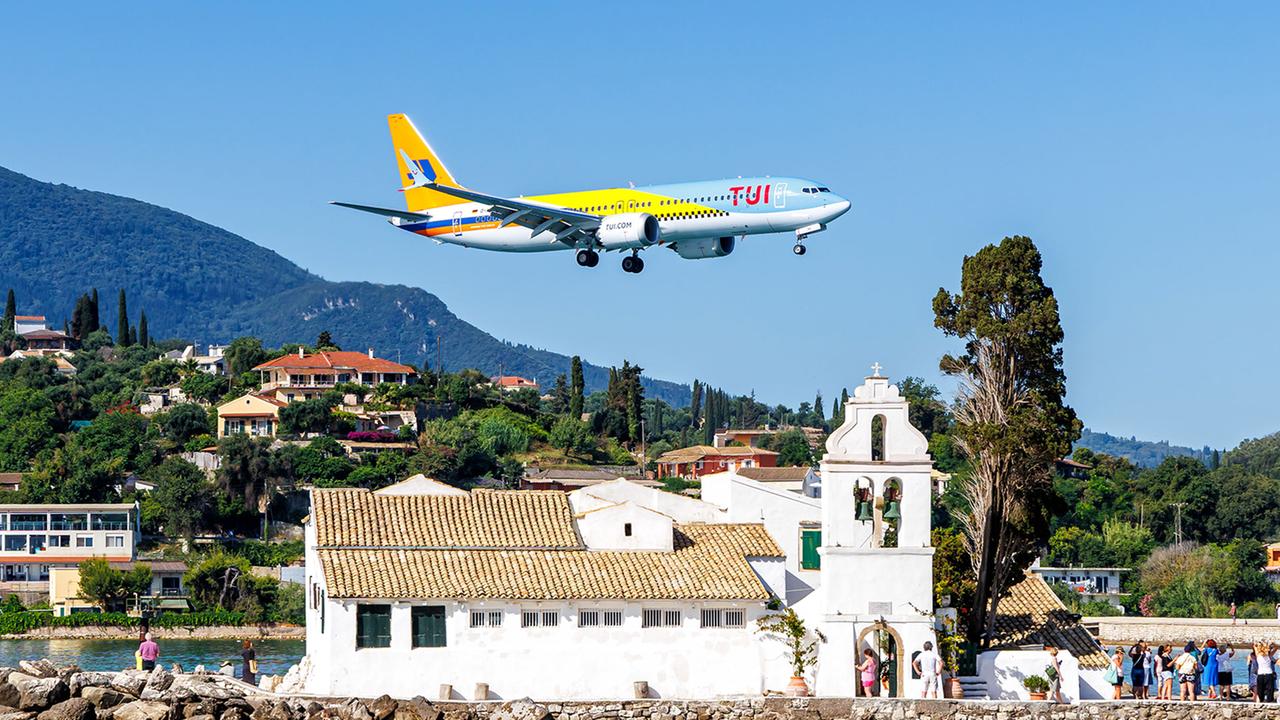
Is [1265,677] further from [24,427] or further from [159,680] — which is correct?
[24,427]

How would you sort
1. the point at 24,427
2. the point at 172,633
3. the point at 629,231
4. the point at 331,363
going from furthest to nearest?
1. the point at 331,363
2. the point at 24,427
3. the point at 172,633
4. the point at 629,231

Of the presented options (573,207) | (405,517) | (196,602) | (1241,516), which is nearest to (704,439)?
(1241,516)

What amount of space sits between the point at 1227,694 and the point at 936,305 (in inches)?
296

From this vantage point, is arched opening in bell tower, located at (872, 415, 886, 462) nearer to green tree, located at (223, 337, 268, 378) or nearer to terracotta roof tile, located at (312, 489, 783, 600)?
terracotta roof tile, located at (312, 489, 783, 600)

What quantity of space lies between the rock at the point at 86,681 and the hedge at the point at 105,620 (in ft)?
169

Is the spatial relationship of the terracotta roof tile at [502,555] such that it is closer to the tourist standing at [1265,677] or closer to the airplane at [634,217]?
the tourist standing at [1265,677]

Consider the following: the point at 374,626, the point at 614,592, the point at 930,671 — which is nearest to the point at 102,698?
the point at 374,626

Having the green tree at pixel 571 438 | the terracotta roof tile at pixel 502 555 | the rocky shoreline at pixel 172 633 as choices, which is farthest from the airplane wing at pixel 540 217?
the green tree at pixel 571 438

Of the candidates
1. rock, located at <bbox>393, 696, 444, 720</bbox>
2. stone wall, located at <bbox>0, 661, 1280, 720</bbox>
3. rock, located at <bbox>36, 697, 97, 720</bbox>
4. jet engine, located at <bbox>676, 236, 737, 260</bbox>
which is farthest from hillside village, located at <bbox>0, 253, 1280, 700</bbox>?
jet engine, located at <bbox>676, 236, 737, 260</bbox>

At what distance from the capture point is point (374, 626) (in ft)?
102

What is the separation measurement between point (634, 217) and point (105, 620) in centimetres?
3792

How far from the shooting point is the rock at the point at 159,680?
28.2 meters

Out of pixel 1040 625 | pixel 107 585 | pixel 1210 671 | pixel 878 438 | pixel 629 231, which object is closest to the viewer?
pixel 1210 671

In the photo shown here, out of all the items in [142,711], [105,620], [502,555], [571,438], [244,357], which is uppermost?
[244,357]
